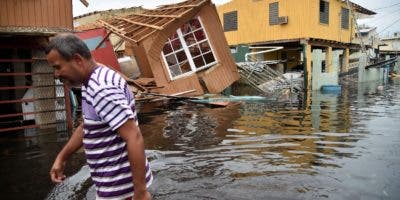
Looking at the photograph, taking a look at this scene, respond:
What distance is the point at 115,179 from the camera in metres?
2.58

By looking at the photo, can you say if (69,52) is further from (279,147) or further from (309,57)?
(309,57)

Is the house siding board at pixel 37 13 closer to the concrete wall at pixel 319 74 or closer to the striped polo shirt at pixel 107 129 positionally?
the striped polo shirt at pixel 107 129

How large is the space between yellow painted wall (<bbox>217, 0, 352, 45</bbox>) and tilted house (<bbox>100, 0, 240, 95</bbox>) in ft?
31.2

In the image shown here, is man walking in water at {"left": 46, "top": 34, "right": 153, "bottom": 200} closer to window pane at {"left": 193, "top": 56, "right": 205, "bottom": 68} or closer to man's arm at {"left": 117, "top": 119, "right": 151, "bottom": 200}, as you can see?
man's arm at {"left": 117, "top": 119, "right": 151, "bottom": 200}

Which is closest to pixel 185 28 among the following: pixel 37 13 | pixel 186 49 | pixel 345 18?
pixel 186 49

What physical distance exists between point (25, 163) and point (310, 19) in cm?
2415

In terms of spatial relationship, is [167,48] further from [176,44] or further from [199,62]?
[199,62]

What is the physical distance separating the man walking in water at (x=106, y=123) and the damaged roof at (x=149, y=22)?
46.7 ft

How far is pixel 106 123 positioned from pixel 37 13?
31.2 ft

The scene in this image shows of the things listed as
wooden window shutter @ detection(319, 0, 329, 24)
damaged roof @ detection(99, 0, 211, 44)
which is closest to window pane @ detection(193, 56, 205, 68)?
damaged roof @ detection(99, 0, 211, 44)

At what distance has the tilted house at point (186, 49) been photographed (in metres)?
18.9

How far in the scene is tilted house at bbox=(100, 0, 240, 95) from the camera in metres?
18.9

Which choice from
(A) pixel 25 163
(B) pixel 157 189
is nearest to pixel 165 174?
(B) pixel 157 189

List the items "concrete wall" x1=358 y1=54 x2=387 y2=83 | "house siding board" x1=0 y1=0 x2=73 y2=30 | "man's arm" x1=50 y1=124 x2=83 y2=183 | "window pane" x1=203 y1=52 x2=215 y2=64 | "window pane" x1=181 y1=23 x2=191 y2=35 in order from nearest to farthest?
"man's arm" x1=50 y1=124 x2=83 y2=183
"house siding board" x1=0 y1=0 x2=73 y2=30
"window pane" x1=181 y1=23 x2=191 y2=35
"window pane" x1=203 y1=52 x2=215 y2=64
"concrete wall" x1=358 y1=54 x2=387 y2=83
